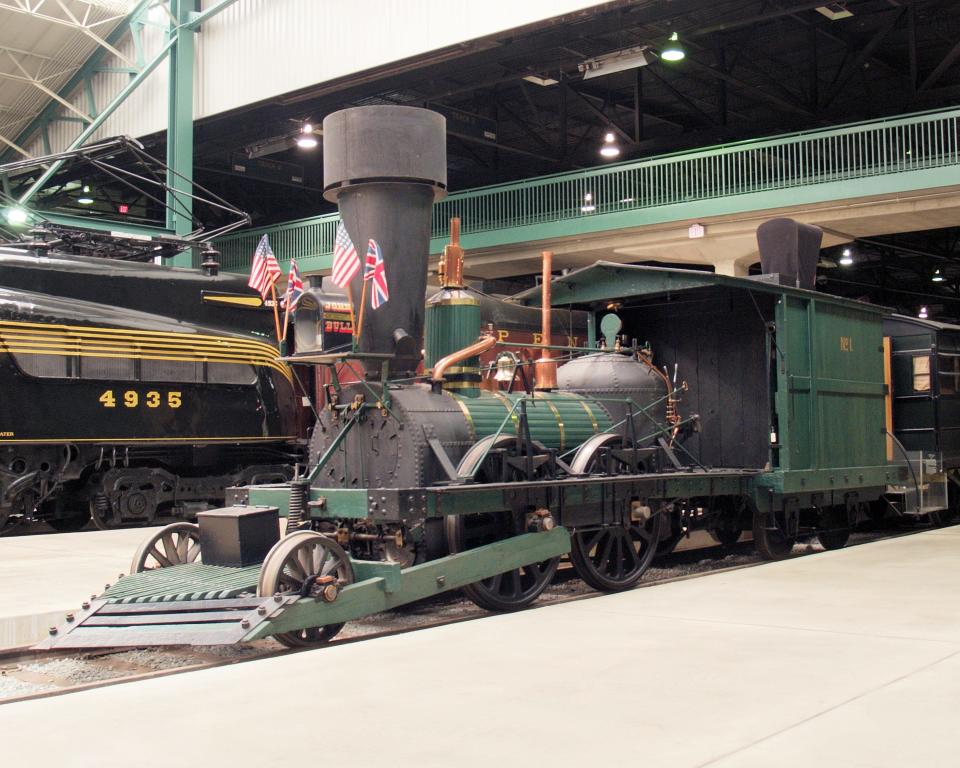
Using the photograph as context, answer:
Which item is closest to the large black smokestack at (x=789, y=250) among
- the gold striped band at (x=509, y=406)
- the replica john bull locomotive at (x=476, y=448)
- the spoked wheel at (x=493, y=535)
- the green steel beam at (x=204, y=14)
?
the replica john bull locomotive at (x=476, y=448)

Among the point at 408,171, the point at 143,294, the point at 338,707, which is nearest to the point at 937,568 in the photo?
the point at 408,171

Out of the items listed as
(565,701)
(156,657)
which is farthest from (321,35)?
(565,701)

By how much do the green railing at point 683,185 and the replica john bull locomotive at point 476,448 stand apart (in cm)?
744

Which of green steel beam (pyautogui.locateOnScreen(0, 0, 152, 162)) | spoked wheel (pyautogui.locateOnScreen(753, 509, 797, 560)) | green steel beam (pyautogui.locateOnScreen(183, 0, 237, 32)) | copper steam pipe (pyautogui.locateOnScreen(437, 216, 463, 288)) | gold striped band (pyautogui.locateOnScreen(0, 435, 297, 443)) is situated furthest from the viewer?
green steel beam (pyautogui.locateOnScreen(0, 0, 152, 162))

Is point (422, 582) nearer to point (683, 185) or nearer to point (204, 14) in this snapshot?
point (204, 14)

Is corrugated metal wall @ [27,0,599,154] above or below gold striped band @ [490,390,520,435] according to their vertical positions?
above

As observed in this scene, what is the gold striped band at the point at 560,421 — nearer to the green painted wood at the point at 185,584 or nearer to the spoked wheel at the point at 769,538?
the spoked wheel at the point at 769,538

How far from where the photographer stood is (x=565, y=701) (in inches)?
182

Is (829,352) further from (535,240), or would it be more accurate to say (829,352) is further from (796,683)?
(535,240)

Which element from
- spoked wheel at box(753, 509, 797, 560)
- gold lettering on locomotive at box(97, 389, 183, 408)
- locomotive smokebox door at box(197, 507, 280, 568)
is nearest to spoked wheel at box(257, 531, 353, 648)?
locomotive smokebox door at box(197, 507, 280, 568)

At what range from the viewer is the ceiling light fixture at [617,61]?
65.5ft

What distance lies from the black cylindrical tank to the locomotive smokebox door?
338 cm

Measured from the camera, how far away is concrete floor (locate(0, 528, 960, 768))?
392 cm

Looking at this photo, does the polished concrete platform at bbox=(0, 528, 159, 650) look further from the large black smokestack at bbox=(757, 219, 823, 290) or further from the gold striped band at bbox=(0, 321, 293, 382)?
the large black smokestack at bbox=(757, 219, 823, 290)
